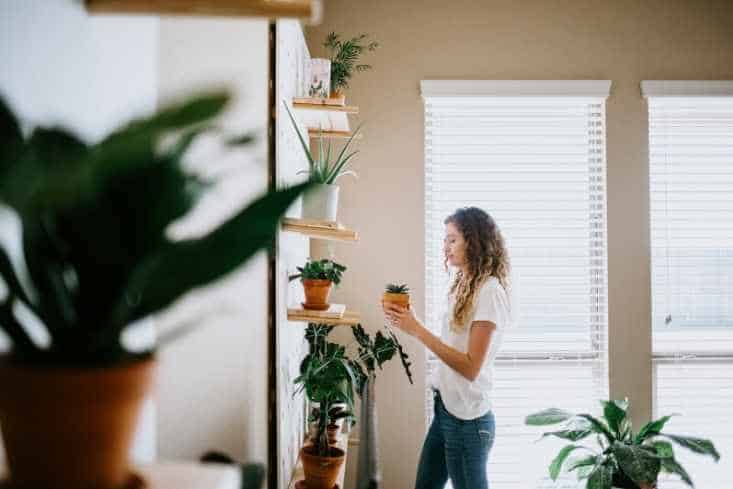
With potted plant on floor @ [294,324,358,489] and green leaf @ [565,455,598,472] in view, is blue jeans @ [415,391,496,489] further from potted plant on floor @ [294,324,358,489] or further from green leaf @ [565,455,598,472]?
green leaf @ [565,455,598,472]

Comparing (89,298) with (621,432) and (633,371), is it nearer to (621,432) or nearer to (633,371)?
(621,432)

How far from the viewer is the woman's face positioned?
90.5 inches

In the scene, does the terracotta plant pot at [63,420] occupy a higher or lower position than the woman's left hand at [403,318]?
higher

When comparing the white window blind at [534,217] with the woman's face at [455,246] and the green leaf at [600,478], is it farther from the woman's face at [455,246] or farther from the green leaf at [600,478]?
the woman's face at [455,246]

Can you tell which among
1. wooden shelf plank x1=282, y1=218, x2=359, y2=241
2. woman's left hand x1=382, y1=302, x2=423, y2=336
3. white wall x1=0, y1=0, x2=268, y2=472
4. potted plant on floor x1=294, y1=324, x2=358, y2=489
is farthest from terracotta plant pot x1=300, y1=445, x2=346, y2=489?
wooden shelf plank x1=282, y1=218, x2=359, y2=241

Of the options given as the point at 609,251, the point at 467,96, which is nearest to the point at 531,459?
the point at 609,251

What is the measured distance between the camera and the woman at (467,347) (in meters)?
2.11

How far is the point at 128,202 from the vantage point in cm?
38

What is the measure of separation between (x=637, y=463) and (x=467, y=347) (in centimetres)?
95

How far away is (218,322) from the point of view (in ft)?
4.47

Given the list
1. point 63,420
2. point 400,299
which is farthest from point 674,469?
point 63,420

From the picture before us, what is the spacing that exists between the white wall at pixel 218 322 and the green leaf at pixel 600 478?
5.35ft

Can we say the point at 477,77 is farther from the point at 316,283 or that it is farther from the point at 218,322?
the point at 218,322

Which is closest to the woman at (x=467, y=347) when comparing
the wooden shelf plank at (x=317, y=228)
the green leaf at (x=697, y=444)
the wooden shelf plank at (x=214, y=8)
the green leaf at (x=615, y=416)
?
the wooden shelf plank at (x=317, y=228)
